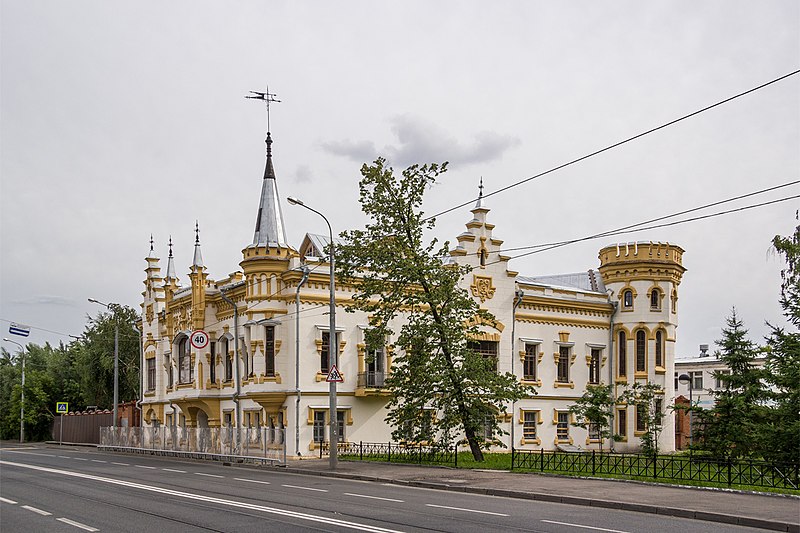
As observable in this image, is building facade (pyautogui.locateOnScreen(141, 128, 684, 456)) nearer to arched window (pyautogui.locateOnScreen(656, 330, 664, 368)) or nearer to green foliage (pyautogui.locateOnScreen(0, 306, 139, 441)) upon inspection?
arched window (pyautogui.locateOnScreen(656, 330, 664, 368))

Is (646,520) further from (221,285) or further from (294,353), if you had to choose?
(221,285)

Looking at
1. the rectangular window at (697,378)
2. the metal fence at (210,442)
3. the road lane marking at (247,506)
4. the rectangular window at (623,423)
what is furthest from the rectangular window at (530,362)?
the rectangular window at (697,378)

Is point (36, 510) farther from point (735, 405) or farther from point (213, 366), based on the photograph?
point (213, 366)

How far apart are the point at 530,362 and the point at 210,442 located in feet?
55.8

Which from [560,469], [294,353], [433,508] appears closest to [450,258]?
[294,353]

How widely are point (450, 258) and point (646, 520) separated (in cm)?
2905

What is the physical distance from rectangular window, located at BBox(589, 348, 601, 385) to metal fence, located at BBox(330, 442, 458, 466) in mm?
13323

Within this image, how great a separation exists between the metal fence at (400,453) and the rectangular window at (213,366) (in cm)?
873

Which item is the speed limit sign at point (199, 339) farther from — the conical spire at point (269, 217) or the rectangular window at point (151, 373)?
the rectangular window at point (151, 373)

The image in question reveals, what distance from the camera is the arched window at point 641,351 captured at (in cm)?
4769

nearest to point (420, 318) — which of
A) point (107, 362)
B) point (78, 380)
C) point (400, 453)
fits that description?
point (400, 453)

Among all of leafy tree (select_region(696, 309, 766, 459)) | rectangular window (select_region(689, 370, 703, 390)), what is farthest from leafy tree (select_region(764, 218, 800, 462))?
rectangular window (select_region(689, 370, 703, 390))

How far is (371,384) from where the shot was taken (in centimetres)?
4138

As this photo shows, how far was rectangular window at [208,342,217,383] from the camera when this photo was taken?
45.4m
